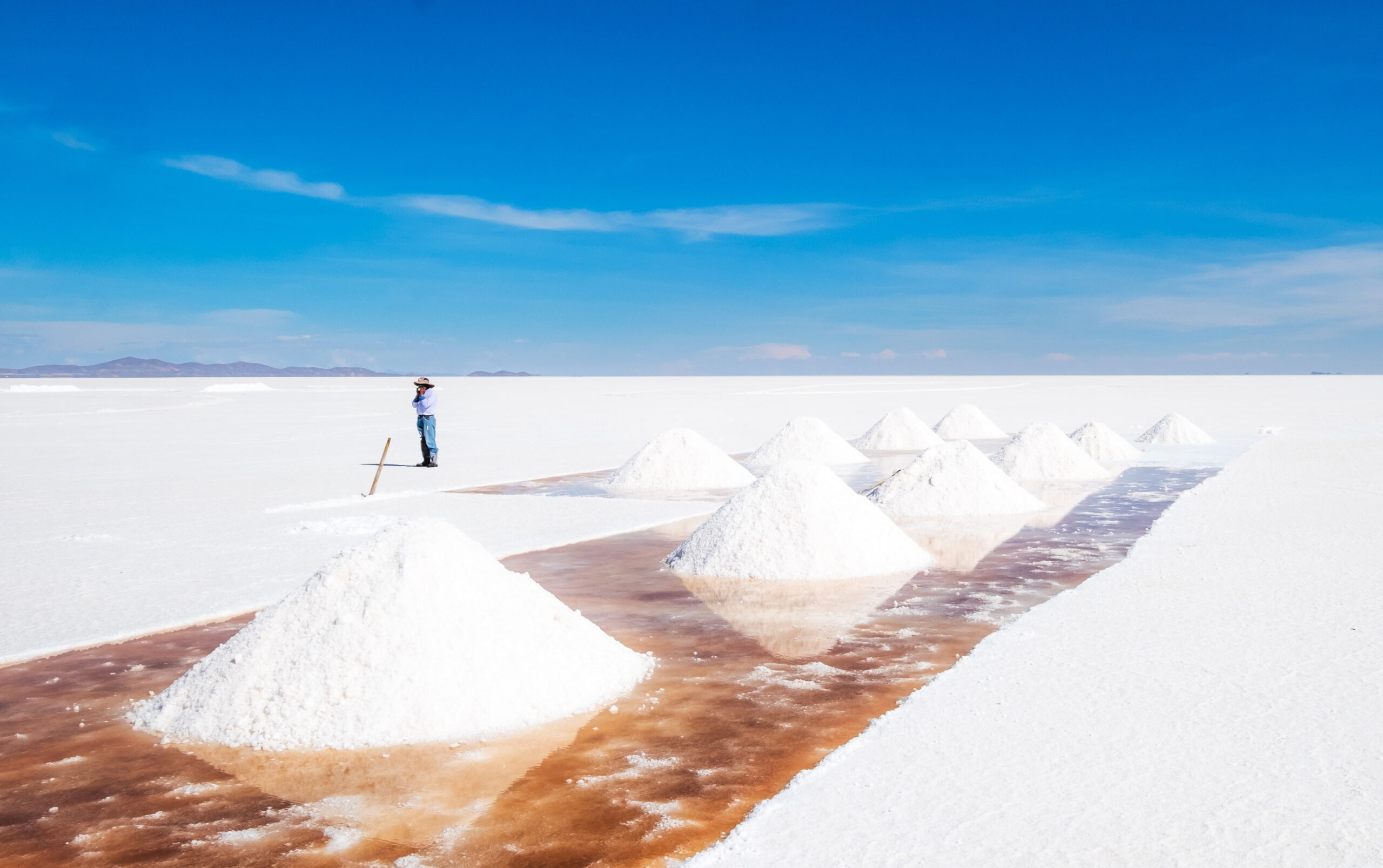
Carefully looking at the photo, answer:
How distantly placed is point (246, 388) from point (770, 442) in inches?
2174

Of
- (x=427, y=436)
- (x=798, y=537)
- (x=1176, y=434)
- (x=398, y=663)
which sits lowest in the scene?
(x=398, y=663)

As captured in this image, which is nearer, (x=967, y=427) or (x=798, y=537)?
(x=798, y=537)

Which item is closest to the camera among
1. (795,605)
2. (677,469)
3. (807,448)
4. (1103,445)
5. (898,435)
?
(795,605)

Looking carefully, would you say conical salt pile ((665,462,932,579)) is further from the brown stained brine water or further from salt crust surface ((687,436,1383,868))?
salt crust surface ((687,436,1383,868))

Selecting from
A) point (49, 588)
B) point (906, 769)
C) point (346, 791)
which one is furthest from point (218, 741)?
point (49, 588)

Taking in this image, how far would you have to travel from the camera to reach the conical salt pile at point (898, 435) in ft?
65.8

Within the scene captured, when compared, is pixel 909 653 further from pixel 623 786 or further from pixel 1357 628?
pixel 1357 628

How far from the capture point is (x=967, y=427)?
22.9 metres

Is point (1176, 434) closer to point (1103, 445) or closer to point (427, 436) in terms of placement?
point (1103, 445)

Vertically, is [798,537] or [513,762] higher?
[798,537]

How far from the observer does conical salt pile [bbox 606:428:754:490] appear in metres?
13.2

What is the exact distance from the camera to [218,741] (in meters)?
4.14

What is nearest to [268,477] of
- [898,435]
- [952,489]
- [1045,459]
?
[952,489]

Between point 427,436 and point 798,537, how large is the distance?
10.2m
